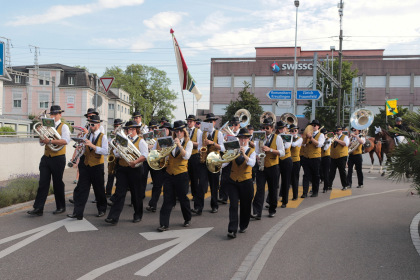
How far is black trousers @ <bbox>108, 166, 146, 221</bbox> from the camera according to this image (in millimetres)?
7945

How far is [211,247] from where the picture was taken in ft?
21.5

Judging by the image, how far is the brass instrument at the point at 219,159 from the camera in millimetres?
7099

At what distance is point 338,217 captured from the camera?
920 cm

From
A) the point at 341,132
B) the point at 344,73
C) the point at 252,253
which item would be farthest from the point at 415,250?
the point at 344,73

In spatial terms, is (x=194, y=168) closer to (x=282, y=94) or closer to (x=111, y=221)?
(x=111, y=221)

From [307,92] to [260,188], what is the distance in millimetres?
14107

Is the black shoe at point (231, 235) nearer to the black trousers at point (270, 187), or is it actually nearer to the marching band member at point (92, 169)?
the black trousers at point (270, 187)

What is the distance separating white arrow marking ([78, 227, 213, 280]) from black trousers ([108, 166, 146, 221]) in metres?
0.89

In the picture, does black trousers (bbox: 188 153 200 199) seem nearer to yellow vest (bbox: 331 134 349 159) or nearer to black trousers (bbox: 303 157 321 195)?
black trousers (bbox: 303 157 321 195)

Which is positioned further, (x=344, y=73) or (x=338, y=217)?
(x=344, y=73)

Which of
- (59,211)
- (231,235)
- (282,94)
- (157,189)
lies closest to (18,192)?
(59,211)

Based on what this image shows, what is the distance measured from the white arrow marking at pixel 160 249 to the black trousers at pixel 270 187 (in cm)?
131

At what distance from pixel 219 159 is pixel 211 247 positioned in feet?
5.04

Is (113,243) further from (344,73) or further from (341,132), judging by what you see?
(344,73)
